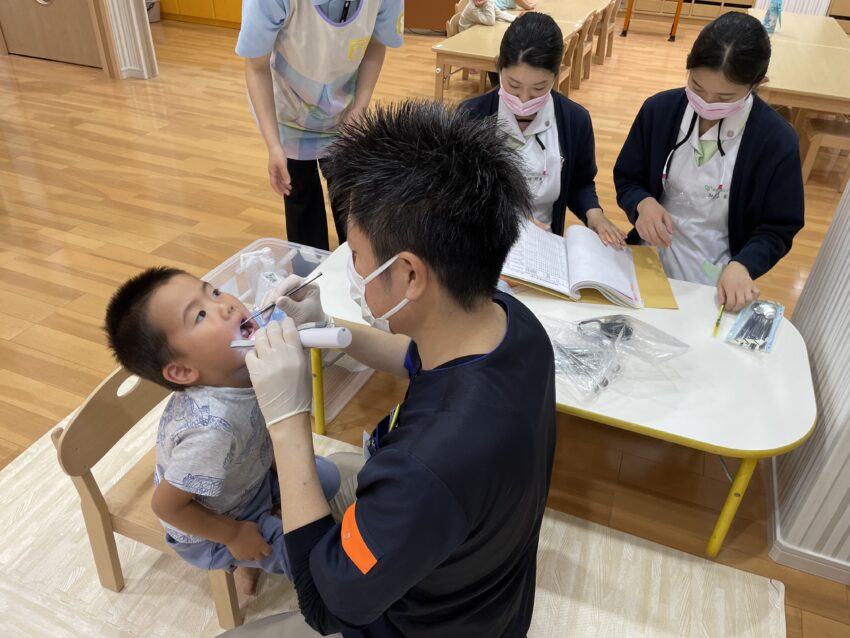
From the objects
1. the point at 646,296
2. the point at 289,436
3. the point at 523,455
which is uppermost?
the point at 523,455

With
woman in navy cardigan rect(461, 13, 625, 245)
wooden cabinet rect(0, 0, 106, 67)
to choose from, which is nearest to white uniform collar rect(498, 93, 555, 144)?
woman in navy cardigan rect(461, 13, 625, 245)

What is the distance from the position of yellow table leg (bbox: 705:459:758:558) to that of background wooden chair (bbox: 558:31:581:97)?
11.8 ft

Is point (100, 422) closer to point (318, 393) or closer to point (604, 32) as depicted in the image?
point (318, 393)

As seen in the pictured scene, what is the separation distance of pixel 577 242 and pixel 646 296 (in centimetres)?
23

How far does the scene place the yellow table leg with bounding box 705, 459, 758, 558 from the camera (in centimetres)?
142

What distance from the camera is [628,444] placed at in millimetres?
2059

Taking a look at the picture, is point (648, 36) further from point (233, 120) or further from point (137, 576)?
point (137, 576)

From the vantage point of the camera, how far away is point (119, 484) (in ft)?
4.68

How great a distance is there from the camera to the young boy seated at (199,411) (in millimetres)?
1129

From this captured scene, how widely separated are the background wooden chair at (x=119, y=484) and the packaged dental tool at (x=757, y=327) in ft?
4.19

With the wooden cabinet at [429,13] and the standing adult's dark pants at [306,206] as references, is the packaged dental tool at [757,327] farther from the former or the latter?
the wooden cabinet at [429,13]

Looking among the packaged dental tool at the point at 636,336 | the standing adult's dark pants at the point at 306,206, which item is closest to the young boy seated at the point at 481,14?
the standing adult's dark pants at the point at 306,206

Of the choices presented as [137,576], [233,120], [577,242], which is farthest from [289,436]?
[233,120]

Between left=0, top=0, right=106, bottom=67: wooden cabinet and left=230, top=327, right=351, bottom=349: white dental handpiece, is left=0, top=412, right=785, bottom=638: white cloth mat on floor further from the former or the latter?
left=0, top=0, right=106, bottom=67: wooden cabinet
